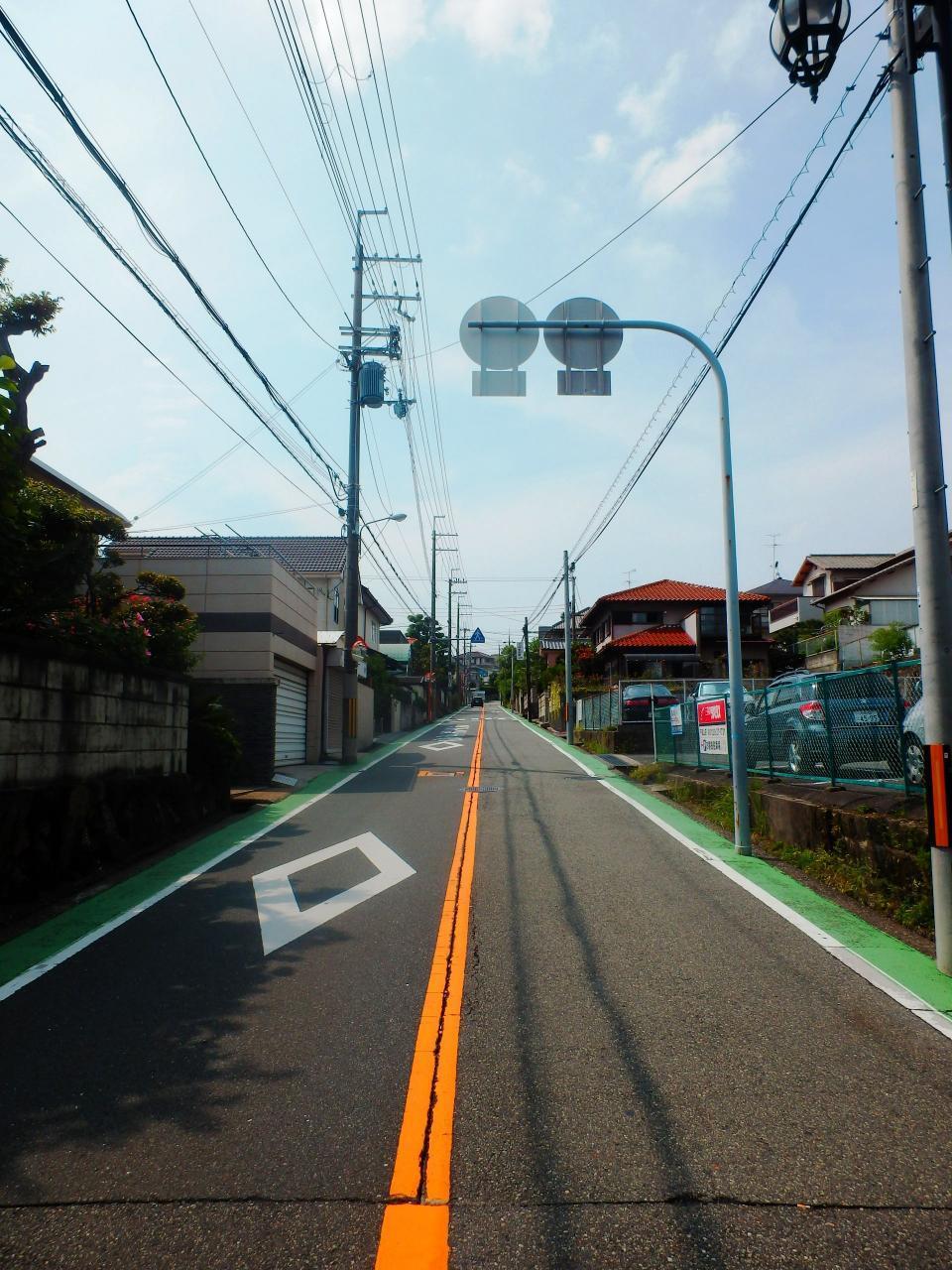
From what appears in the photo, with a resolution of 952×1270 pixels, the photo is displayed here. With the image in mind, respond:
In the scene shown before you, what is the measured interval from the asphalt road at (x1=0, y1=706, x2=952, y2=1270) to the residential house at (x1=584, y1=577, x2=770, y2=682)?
38592mm

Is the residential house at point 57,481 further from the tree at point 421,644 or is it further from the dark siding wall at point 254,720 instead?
the tree at point 421,644

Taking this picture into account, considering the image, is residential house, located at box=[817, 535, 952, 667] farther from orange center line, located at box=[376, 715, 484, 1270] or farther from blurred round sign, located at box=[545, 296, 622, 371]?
orange center line, located at box=[376, 715, 484, 1270]

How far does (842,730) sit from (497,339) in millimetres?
5711

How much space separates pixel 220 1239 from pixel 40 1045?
2221 mm

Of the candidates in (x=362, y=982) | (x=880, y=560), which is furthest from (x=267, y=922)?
(x=880, y=560)

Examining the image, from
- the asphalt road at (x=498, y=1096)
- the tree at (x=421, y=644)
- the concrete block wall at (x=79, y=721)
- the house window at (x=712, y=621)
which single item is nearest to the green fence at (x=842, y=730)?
the asphalt road at (x=498, y=1096)

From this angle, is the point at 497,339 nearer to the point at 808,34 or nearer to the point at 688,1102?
the point at 808,34

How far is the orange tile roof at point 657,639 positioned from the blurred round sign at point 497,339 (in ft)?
126

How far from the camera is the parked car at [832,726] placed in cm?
852

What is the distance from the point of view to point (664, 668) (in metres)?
46.3

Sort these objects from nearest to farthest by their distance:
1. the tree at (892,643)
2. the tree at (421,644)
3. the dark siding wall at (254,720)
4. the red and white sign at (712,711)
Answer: the red and white sign at (712,711) < the dark siding wall at (254,720) < the tree at (892,643) < the tree at (421,644)

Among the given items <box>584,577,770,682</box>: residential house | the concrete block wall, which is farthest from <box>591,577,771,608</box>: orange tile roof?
the concrete block wall

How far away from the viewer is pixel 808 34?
5.80 meters

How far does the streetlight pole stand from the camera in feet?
31.9
